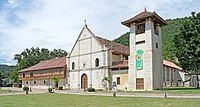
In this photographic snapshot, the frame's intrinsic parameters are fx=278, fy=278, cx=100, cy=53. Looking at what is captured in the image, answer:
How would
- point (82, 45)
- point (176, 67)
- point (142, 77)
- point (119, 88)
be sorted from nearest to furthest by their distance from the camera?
point (142, 77), point (119, 88), point (82, 45), point (176, 67)

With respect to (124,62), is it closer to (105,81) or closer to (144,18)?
(105,81)

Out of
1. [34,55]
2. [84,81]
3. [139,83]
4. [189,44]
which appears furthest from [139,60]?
[34,55]

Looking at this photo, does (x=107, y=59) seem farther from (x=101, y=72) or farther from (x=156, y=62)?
(x=156, y=62)

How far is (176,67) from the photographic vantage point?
6812cm

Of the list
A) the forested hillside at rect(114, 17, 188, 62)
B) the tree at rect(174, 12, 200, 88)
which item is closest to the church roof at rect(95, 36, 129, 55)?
the tree at rect(174, 12, 200, 88)

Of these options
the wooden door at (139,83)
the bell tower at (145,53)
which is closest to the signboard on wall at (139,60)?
the bell tower at (145,53)

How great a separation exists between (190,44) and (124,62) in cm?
1174

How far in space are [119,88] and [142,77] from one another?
615 centimetres

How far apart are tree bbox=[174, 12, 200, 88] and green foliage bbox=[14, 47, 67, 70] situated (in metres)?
56.2

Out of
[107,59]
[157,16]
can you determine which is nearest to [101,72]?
[107,59]

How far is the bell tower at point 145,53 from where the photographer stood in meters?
42.4

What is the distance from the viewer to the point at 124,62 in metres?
49.3

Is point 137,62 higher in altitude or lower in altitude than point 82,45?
lower

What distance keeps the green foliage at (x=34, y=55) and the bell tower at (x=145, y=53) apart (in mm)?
51963
